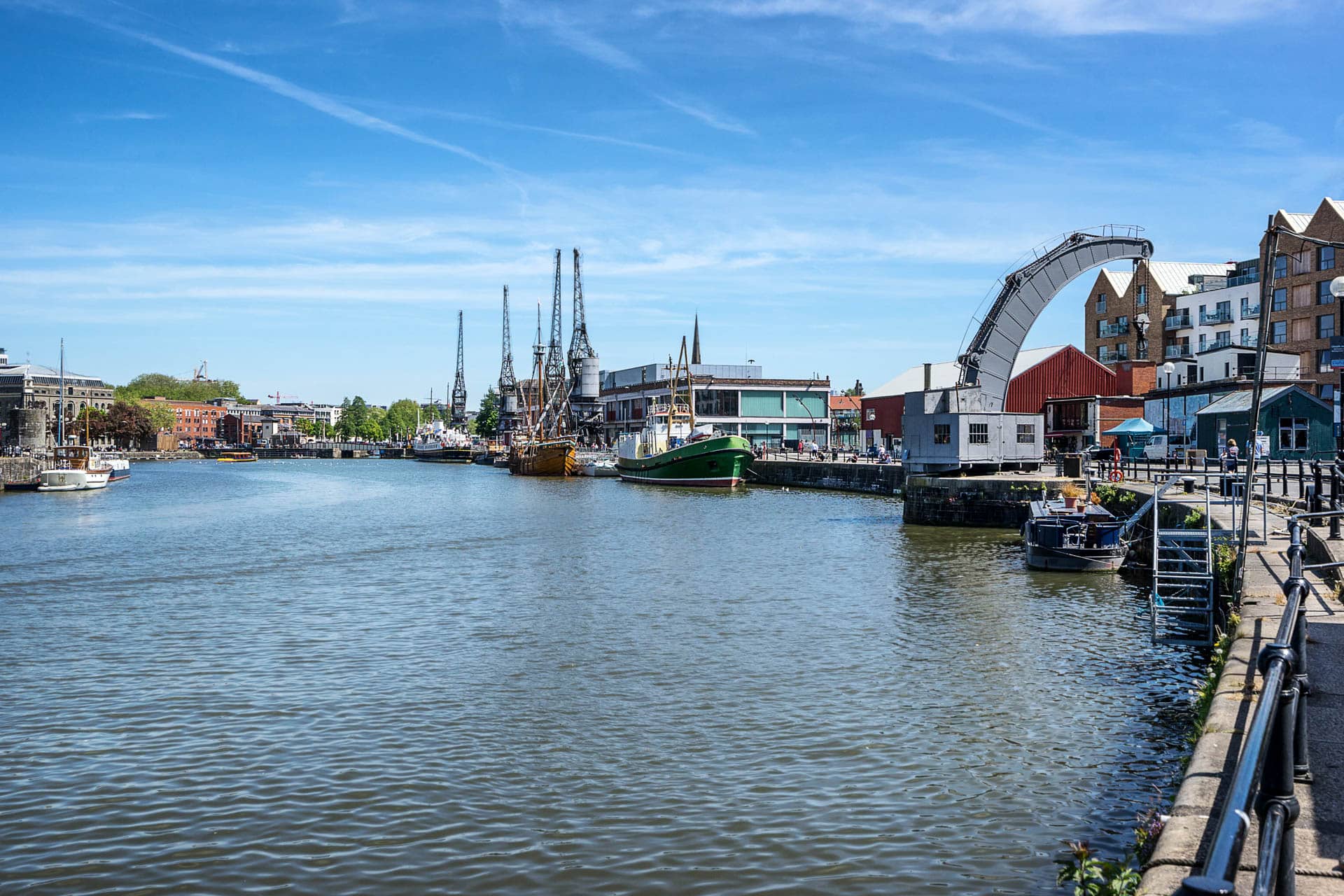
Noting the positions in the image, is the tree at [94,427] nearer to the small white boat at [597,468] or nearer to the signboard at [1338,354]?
the small white boat at [597,468]

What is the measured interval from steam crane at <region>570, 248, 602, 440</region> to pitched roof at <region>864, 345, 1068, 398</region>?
5853 cm

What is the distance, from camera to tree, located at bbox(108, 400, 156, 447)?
608 ft

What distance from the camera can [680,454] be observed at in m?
79.6

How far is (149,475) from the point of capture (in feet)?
390

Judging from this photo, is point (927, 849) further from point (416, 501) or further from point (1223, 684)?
point (416, 501)

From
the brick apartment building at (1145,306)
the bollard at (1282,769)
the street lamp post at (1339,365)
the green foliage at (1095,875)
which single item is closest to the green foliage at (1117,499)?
the street lamp post at (1339,365)

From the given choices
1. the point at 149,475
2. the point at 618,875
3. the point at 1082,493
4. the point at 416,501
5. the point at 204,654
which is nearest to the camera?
the point at 618,875

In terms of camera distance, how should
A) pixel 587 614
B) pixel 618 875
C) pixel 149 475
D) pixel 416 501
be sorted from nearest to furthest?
1. pixel 618 875
2. pixel 587 614
3. pixel 416 501
4. pixel 149 475

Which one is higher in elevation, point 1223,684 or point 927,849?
point 1223,684

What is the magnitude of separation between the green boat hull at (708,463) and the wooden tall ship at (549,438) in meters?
24.7

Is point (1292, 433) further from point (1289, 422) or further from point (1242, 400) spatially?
point (1242, 400)

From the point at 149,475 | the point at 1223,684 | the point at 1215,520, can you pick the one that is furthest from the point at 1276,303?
the point at 149,475

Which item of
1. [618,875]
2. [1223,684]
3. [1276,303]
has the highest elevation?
[1276,303]

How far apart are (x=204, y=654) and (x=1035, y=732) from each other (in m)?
15.0
